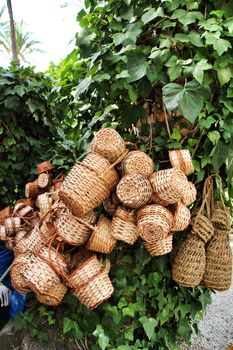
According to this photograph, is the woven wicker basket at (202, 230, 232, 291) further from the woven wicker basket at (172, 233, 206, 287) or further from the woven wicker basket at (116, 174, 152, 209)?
the woven wicker basket at (116, 174, 152, 209)

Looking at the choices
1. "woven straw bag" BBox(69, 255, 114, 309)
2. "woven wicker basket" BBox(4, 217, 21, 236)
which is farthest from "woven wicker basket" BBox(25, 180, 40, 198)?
"woven straw bag" BBox(69, 255, 114, 309)

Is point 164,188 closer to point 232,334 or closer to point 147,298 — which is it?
point 147,298

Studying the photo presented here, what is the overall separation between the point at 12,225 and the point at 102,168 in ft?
2.53

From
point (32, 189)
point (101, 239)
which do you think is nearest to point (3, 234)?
point (32, 189)

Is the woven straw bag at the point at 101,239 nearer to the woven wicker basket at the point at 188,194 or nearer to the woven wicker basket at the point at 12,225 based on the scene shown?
the woven wicker basket at the point at 188,194

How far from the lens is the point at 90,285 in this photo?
111 cm

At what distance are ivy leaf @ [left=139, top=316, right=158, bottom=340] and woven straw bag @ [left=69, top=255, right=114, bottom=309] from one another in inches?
12.8

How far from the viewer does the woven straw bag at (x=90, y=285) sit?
1102 millimetres

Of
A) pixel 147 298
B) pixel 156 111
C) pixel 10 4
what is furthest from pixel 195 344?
pixel 10 4

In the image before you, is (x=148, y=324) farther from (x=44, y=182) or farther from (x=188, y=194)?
(x=44, y=182)

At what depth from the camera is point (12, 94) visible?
76.2 inches

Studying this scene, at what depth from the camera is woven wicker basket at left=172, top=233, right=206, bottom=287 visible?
50.8 inches

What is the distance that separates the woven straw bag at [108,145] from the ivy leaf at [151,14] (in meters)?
0.43

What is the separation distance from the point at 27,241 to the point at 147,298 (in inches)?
23.5
